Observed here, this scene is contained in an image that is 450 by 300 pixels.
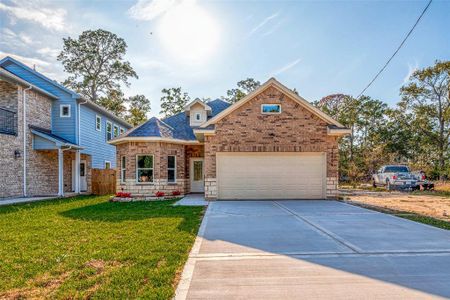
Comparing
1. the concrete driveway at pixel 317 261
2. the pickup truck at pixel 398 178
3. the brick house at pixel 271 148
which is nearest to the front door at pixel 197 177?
the brick house at pixel 271 148

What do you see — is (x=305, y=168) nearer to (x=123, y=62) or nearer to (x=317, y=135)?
(x=317, y=135)

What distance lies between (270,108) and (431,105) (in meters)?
26.6

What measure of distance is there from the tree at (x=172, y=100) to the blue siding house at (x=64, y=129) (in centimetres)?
1185

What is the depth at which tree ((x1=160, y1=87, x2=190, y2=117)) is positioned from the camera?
35.6 metres

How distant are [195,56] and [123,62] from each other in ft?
73.1

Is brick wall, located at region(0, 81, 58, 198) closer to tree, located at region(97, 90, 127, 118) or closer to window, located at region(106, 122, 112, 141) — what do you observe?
window, located at region(106, 122, 112, 141)

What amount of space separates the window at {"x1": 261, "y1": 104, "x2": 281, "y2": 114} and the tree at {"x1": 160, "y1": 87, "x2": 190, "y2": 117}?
2207cm

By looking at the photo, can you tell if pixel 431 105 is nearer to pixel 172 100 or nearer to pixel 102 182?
pixel 172 100

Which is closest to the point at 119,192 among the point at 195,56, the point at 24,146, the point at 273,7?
the point at 24,146

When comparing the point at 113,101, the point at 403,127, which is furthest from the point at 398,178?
the point at 113,101

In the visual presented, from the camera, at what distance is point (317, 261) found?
513 centimetres

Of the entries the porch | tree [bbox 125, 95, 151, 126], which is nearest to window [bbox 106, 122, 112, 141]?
the porch

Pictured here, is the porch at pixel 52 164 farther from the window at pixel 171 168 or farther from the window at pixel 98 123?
the window at pixel 171 168

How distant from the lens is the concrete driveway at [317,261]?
3951 mm
